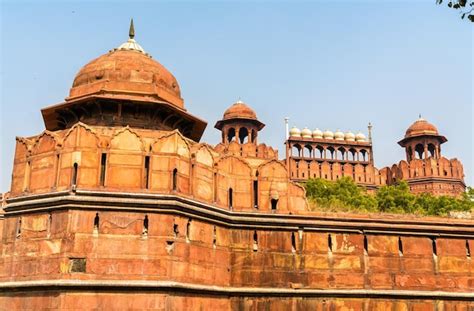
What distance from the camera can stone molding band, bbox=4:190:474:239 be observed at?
11.4 m

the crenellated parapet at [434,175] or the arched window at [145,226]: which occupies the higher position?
the crenellated parapet at [434,175]

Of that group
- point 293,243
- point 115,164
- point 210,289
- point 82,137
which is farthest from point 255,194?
point 82,137

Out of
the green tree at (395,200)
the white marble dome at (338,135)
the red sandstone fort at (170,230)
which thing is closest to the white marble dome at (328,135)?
the white marble dome at (338,135)

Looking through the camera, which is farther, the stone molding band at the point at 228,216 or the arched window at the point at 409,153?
the arched window at the point at 409,153

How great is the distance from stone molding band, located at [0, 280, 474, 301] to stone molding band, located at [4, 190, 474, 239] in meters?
1.49

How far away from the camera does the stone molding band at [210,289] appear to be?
10.8m

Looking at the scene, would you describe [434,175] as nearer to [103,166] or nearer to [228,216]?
[228,216]

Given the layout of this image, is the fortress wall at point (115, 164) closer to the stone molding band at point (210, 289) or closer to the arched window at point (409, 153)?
the stone molding band at point (210, 289)

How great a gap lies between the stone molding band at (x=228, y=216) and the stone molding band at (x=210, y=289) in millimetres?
1494

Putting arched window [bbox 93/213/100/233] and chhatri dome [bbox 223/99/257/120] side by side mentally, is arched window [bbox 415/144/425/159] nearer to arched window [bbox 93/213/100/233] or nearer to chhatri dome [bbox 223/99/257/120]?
chhatri dome [bbox 223/99/257/120]

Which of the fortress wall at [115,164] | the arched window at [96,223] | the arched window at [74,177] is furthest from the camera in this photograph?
the fortress wall at [115,164]

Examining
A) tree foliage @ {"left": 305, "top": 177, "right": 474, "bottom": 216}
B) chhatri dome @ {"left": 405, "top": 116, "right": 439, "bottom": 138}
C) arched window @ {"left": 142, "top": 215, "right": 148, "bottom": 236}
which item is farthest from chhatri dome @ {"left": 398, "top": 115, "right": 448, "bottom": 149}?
arched window @ {"left": 142, "top": 215, "right": 148, "bottom": 236}

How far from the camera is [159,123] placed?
541 inches

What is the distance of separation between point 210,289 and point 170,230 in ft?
5.62
